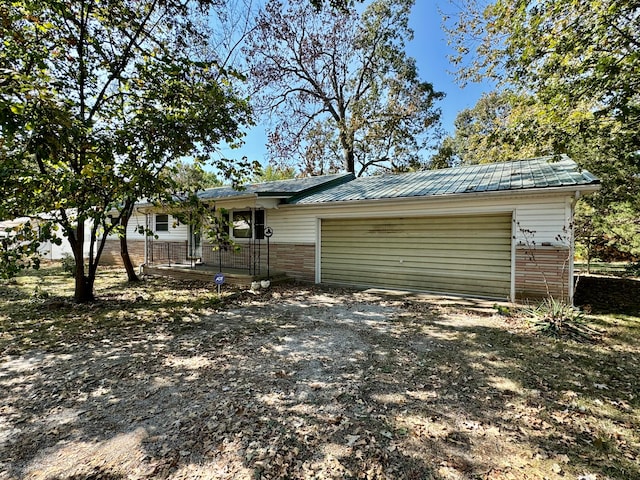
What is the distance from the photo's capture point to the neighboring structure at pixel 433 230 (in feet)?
21.0

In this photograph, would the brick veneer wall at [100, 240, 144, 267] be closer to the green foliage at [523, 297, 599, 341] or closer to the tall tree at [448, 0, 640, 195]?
the tall tree at [448, 0, 640, 195]

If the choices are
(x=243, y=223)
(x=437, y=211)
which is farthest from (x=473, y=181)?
(x=243, y=223)

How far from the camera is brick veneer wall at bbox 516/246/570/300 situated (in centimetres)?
623

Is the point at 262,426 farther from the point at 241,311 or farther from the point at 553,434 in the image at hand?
the point at 241,311

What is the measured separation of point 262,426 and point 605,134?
849cm

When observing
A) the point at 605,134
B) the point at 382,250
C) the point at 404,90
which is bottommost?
the point at 382,250

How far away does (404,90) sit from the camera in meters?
17.4

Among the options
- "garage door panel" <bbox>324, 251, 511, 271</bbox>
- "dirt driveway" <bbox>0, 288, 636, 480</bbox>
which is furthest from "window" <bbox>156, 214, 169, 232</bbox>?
"dirt driveway" <bbox>0, 288, 636, 480</bbox>

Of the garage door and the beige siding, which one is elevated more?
the beige siding

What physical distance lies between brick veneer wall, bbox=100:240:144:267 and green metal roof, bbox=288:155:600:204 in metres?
8.65

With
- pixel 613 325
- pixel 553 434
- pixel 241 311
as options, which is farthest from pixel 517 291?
pixel 241 311

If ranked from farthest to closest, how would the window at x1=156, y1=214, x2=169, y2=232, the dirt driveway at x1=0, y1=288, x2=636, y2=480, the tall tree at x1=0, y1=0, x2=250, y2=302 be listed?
the window at x1=156, y1=214, x2=169, y2=232 < the tall tree at x1=0, y1=0, x2=250, y2=302 < the dirt driveway at x1=0, y1=288, x2=636, y2=480

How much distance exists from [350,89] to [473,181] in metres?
13.8

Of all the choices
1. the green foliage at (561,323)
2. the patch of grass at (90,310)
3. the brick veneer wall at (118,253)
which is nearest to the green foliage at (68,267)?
the patch of grass at (90,310)
